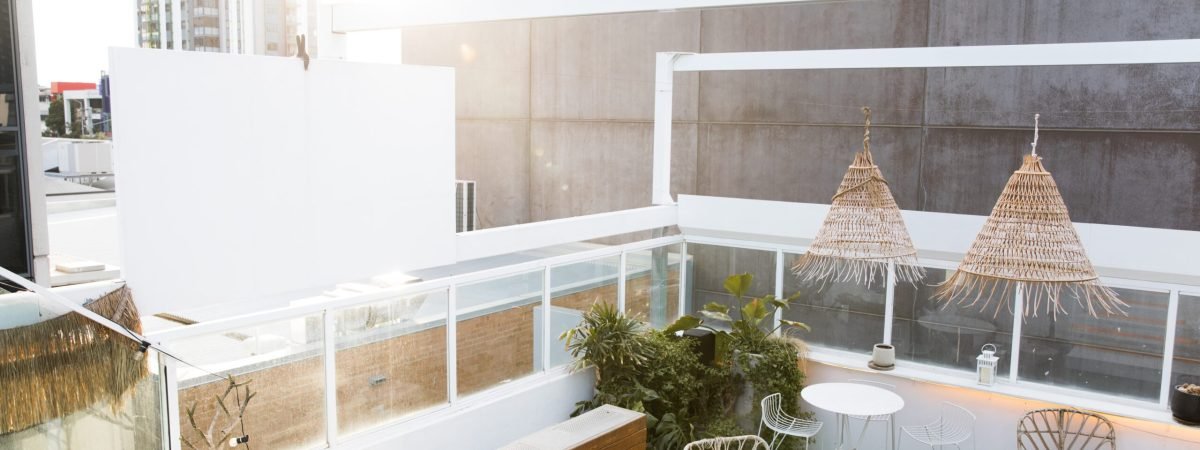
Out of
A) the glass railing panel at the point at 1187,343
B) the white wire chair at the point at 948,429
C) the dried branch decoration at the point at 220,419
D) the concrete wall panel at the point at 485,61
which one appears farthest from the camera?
the concrete wall panel at the point at 485,61

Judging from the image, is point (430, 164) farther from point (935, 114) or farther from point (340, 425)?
point (935, 114)

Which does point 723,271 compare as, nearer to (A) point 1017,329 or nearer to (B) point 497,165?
(A) point 1017,329

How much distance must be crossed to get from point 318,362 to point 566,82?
21.9 ft

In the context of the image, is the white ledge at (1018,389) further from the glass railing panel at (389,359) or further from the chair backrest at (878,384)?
the glass railing panel at (389,359)

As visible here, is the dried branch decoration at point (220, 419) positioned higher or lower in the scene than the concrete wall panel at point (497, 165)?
lower

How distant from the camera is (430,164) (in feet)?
21.6

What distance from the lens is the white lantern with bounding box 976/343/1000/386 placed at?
819cm

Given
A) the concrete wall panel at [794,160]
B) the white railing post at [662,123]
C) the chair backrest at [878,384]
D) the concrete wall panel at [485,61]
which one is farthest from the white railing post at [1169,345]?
the concrete wall panel at [485,61]

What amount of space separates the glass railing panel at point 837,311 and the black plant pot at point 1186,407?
2.51 meters

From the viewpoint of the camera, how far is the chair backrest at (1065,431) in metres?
7.39

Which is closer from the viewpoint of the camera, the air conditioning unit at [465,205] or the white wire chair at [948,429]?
the white wire chair at [948,429]

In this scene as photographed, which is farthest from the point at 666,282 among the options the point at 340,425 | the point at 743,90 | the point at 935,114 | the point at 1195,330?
the point at 1195,330

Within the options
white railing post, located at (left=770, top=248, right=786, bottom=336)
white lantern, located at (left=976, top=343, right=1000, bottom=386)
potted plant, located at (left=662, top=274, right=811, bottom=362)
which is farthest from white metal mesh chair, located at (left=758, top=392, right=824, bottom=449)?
white lantern, located at (left=976, top=343, right=1000, bottom=386)

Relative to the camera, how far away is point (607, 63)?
11883 millimetres
